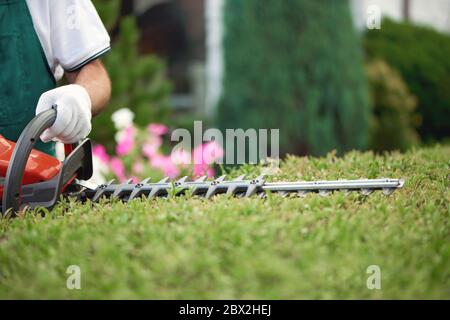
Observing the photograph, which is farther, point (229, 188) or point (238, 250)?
point (229, 188)

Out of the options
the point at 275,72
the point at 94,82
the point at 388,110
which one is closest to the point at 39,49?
the point at 94,82

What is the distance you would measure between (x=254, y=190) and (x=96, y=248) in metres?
0.70

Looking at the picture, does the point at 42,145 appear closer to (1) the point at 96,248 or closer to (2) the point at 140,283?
(1) the point at 96,248

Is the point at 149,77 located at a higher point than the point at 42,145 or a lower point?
higher

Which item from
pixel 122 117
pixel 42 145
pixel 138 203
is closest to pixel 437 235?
pixel 138 203

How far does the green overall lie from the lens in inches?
115

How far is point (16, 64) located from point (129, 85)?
4705mm

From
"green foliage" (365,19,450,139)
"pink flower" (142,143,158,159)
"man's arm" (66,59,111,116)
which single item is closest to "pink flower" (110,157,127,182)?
"pink flower" (142,143,158,159)

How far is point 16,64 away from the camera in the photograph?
292 cm

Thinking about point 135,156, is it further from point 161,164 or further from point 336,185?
point 336,185

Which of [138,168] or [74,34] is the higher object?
[74,34]

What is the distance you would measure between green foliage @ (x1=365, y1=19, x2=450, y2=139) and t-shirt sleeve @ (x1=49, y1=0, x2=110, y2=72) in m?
9.32

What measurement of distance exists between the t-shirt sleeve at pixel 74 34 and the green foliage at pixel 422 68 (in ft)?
30.6

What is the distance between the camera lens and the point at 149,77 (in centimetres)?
806
